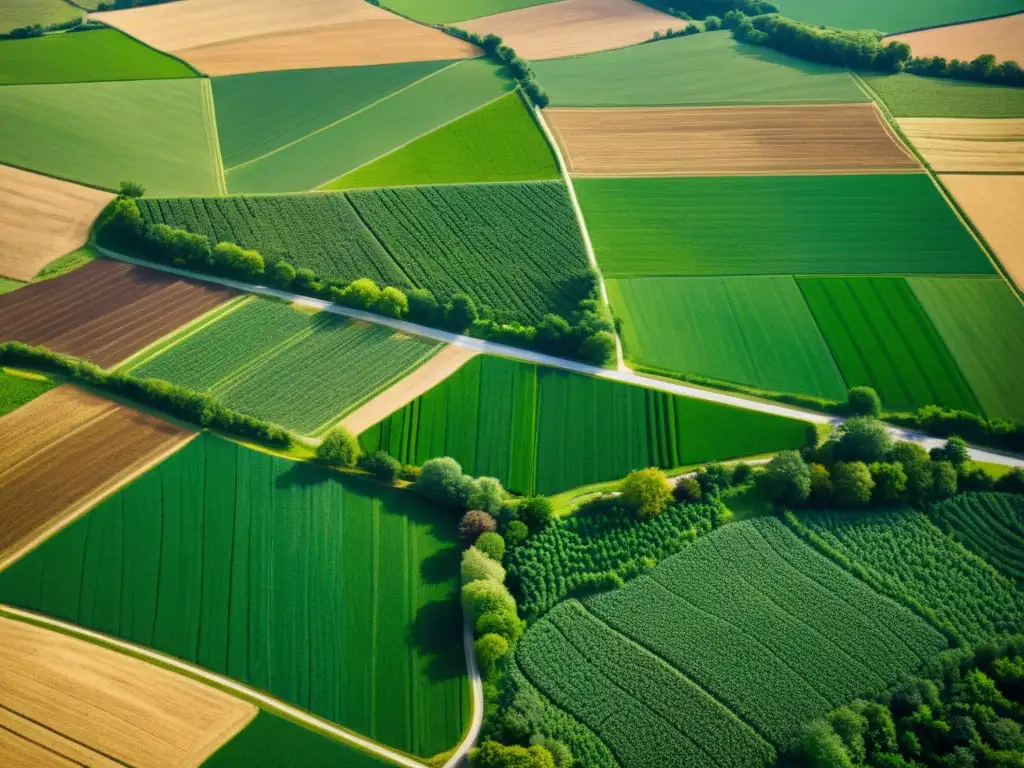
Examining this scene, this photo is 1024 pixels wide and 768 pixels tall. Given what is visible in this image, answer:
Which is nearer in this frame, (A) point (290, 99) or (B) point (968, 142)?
(B) point (968, 142)

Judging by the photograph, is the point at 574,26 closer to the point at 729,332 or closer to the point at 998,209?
the point at 998,209

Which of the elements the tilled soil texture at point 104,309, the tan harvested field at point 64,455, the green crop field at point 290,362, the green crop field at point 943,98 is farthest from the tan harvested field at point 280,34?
the tan harvested field at point 64,455

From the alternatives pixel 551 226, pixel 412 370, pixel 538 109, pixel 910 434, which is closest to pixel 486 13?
pixel 538 109

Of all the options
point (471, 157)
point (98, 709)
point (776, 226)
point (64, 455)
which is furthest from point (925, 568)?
point (471, 157)

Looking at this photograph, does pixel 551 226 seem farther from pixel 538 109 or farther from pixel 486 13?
pixel 486 13

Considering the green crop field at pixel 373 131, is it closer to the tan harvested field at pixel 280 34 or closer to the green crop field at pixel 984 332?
the tan harvested field at pixel 280 34

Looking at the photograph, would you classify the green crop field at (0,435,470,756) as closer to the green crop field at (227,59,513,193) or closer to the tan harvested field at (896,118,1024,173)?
the green crop field at (227,59,513,193)
